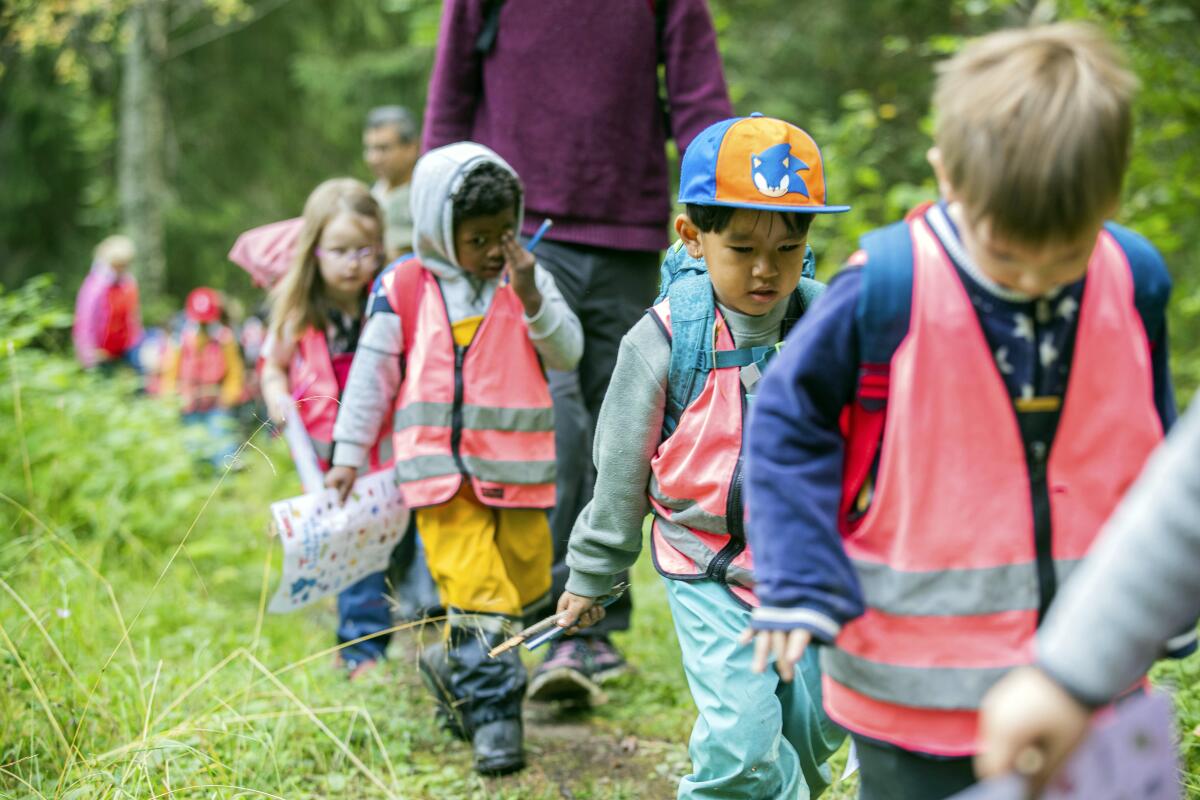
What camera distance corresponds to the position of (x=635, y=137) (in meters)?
4.27

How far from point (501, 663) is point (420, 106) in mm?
12089

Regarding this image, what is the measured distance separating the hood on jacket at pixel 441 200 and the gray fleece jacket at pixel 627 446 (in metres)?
1.28

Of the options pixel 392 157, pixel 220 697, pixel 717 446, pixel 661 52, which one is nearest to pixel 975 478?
pixel 717 446

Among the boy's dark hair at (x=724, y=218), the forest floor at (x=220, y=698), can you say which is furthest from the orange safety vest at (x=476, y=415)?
the boy's dark hair at (x=724, y=218)

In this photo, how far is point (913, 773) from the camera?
6.33 ft

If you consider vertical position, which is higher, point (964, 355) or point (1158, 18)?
point (1158, 18)

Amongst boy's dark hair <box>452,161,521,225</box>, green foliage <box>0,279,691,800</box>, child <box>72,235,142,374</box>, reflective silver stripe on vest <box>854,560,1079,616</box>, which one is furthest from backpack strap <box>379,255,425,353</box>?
child <box>72,235,142,374</box>

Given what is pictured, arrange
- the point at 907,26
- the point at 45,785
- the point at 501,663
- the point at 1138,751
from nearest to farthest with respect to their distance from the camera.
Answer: the point at 1138,751 → the point at 45,785 → the point at 501,663 → the point at 907,26

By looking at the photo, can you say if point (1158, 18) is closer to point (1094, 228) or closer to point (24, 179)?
point (1094, 228)

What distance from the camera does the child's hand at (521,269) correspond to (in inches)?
149

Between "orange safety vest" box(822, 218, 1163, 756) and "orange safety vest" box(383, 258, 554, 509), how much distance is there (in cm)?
218

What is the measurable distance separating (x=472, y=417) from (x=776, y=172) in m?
1.61

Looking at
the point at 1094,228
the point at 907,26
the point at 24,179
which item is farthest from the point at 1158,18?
the point at 24,179

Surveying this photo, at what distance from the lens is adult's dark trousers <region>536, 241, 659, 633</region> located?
4.23 m
